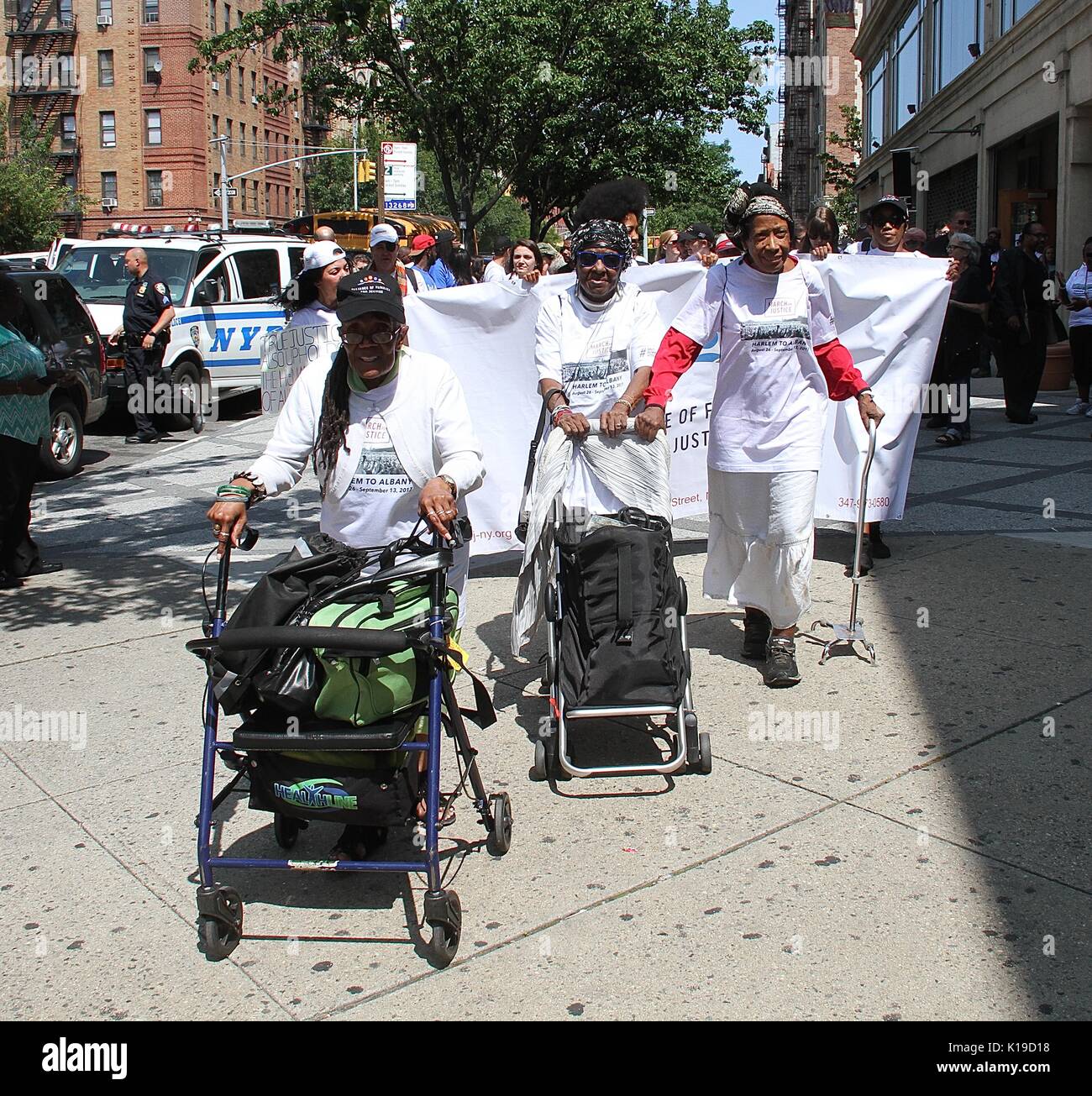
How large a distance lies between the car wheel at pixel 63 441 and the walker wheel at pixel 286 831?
8.67 m

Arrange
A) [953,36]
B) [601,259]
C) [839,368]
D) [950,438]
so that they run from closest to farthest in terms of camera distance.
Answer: [601,259] → [839,368] → [950,438] → [953,36]

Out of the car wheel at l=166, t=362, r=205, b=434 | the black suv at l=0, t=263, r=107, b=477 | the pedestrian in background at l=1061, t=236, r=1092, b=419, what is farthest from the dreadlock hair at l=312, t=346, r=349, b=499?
the car wheel at l=166, t=362, r=205, b=434

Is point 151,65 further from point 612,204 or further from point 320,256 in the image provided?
point 612,204


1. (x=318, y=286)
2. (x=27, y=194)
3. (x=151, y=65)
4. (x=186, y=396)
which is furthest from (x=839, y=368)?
(x=151, y=65)

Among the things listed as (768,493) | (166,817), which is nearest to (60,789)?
(166,817)

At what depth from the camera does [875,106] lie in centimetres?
4172

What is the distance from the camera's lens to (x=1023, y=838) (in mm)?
3930

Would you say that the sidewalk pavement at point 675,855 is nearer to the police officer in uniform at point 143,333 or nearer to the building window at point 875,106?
the police officer in uniform at point 143,333

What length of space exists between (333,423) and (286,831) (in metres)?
1.29

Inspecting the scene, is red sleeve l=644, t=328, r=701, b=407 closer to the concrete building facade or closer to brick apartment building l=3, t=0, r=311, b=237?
the concrete building facade

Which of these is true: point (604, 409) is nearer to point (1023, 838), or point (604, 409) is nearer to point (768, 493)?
point (768, 493)

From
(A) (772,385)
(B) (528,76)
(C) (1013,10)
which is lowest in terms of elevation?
(A) (772,385)

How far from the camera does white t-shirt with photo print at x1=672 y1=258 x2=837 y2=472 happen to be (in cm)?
540
